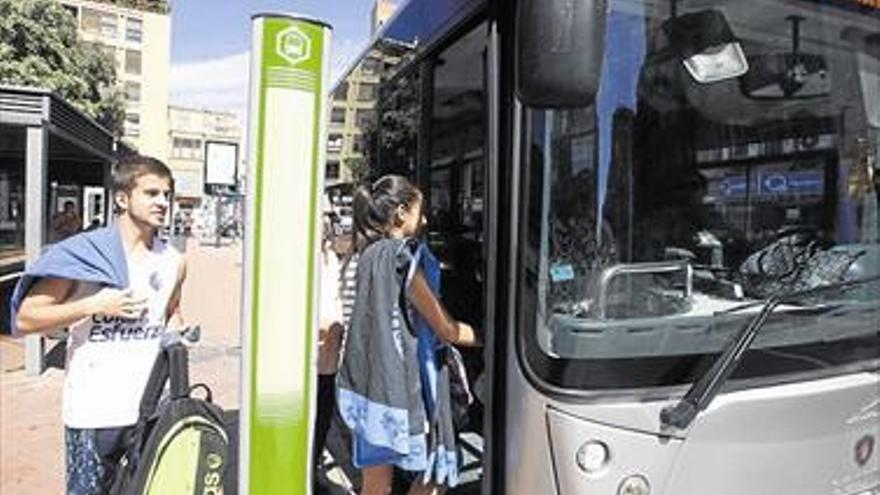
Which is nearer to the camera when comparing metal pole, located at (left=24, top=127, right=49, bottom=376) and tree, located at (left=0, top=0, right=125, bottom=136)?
metal pole, located at (left=24, top=127, right=49, bottom=376)

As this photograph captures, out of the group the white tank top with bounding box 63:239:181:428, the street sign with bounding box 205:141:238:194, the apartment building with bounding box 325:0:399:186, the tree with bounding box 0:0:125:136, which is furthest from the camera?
the street sign with bounding box 205:141:238:194

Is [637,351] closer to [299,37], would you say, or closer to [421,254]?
[421,254]

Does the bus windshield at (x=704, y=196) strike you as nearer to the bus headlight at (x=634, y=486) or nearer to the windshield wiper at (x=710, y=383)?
the windshield wiper at (x=710, y=383)

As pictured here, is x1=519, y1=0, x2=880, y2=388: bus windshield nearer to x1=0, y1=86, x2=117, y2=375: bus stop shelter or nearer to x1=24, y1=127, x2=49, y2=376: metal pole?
x1=0, y1=86, x2=117, y2=375: bus stop shelter

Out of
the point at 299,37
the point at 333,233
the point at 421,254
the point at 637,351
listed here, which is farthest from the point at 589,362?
the point at 333,233

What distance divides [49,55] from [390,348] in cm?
2891

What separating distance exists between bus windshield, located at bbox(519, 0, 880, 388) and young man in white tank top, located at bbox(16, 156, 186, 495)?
53.2 inches

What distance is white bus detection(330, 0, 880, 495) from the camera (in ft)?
8.48

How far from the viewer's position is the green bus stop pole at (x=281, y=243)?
96.3 inches

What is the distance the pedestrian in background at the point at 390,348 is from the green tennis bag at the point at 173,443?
53 centimetres

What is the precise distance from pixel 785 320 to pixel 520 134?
102 cm

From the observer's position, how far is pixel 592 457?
258 centimetres

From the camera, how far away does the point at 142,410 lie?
3.11 meters

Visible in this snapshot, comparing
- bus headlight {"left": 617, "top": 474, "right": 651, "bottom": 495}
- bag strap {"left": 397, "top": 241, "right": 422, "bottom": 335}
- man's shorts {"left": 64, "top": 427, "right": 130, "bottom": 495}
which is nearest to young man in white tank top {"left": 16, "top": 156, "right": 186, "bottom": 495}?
man's shorts {"left": 64, "top": 427, "right": 130, "bottom": 495}
